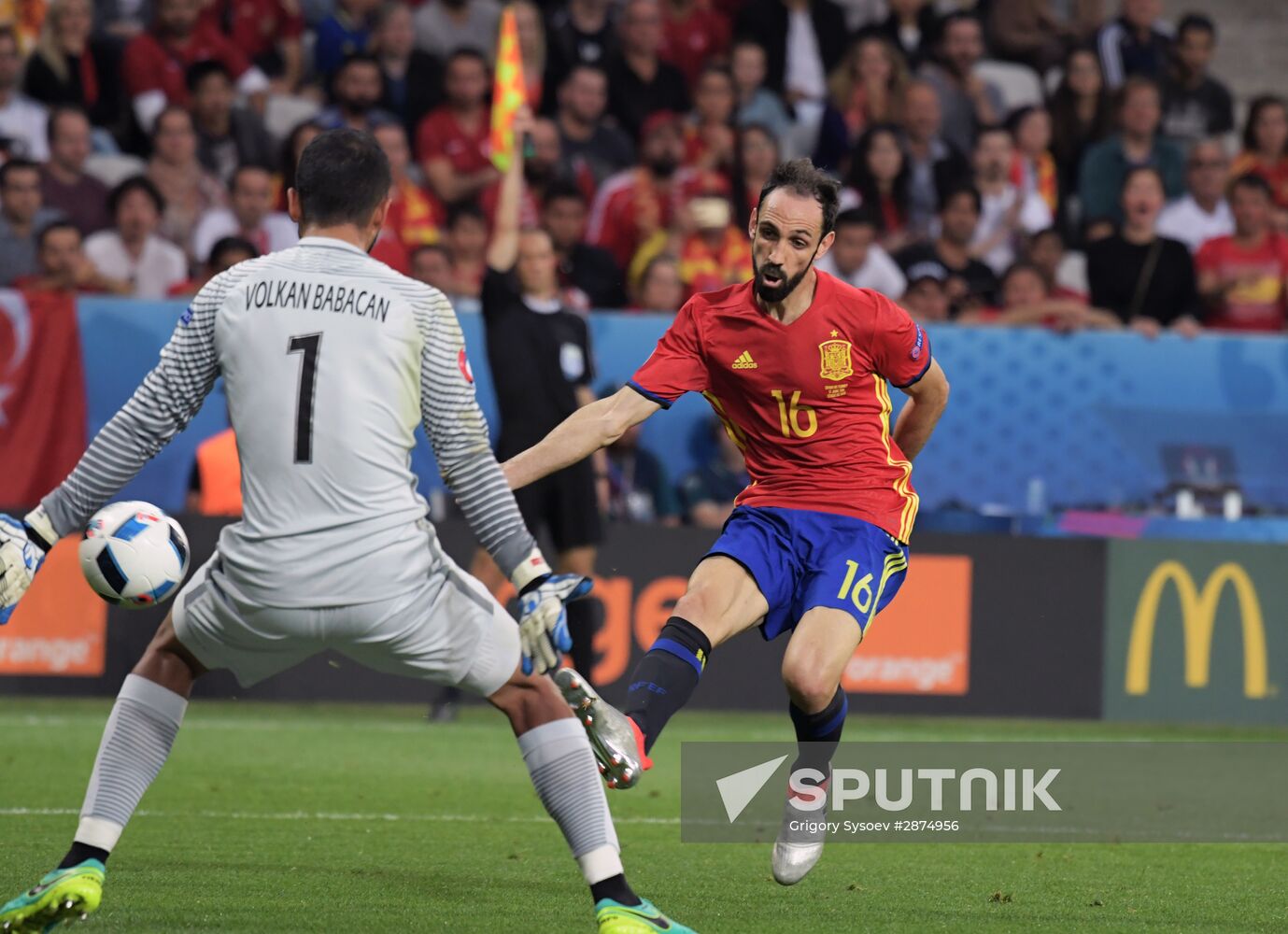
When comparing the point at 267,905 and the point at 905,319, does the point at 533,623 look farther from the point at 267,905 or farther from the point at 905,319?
the point at 905,319

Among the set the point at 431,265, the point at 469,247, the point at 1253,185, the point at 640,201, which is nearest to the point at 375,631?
the point at 431,265

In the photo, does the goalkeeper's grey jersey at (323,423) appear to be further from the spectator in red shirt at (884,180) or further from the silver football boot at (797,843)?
the spectator in red shirt at (884,180)

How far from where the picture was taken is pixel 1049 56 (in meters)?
17.2

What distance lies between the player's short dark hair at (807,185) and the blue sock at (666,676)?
4.61ft

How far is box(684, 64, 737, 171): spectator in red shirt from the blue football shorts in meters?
8.70

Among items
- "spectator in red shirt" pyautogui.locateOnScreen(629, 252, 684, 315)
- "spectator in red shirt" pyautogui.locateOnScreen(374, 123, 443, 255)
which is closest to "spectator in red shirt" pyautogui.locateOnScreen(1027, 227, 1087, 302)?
"spectator in red shirt" pyautogui.locateOnScreen(629, 252, 684, 315)

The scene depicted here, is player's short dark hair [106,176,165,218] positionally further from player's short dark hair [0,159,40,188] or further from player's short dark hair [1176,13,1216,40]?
player's short dark hair [1176,13,1216,40]

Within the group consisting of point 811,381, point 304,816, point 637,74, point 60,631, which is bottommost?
point 60,631

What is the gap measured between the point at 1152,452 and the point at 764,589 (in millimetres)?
7213

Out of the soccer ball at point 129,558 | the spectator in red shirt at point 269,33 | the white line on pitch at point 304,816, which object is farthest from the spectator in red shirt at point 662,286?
the soccer ball at point 129,558

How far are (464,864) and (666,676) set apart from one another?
1284mm

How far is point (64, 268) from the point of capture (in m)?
12.2

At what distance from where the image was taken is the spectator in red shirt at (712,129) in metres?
14.8

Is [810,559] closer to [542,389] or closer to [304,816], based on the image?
[304,816]
